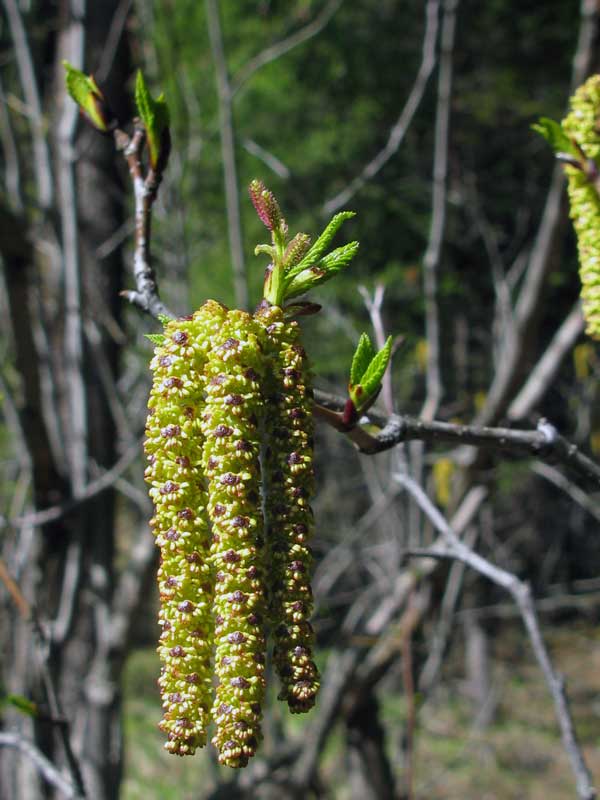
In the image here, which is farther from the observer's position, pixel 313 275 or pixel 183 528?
pixel 313 275

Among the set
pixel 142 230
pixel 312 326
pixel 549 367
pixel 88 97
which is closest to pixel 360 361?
pixel 142 230

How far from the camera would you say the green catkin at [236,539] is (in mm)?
724

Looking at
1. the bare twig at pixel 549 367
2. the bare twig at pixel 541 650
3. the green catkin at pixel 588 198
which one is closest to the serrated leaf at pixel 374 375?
the green catkin at pixel 588 198

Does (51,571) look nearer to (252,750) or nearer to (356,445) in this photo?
(356,445)

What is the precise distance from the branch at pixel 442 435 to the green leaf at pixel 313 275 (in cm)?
14

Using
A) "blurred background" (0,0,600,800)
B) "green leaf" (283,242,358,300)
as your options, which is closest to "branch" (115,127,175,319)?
"green leaf" (283,242,358,300)

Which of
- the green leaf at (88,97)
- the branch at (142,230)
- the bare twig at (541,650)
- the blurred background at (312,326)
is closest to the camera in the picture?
the branch at (142,230)

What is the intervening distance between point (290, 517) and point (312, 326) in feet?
20.0

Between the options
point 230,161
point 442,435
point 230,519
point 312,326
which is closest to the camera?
point 230,519

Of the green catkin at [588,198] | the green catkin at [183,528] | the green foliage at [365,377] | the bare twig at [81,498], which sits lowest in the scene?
the bare twig at [81,498]

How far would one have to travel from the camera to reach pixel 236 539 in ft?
2.47

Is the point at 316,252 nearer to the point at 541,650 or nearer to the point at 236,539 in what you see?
the point at 236,539

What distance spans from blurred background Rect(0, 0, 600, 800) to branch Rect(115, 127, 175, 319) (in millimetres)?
469

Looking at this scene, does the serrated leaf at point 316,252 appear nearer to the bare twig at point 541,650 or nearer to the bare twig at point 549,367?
the bare twig at point 541,650
